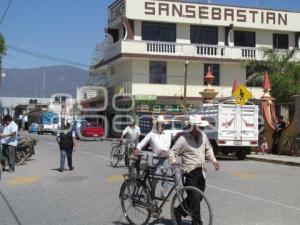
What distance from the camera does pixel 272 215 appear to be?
421 inches

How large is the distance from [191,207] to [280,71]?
30.8 m

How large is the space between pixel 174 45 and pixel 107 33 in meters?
7.43

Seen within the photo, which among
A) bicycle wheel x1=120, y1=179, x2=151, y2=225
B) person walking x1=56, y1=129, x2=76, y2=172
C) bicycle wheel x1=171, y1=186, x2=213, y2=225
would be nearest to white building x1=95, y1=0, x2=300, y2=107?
person walking x1=56, y1=129, x2=76, y2=172

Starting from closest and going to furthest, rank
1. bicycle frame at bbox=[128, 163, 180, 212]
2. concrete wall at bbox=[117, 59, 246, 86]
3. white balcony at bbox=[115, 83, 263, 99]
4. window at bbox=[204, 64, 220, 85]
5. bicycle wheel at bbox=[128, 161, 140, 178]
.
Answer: bicycle frame at bbox=[128, 163, 180, 212] < bicycle wheel at bbox=[128, 161, 140, 178] < white balcony at bbox=[115, 83, 263, 99] < concrete wall at bbox=[117, 59, 246, 86] < window at bbox=[204, 64, 220, 85]

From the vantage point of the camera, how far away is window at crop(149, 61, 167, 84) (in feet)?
150

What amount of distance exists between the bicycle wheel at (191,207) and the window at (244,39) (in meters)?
40.5

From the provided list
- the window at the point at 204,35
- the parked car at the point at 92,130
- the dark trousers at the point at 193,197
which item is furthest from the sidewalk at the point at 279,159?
the parked car at the point at 92,130

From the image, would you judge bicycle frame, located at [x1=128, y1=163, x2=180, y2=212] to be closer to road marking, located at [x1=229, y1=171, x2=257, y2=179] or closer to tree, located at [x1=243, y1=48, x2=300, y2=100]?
road marking, located at [x1=229, y1=171, x2=257, y2=179]

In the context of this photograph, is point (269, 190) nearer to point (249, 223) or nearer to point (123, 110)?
point (249, 223)

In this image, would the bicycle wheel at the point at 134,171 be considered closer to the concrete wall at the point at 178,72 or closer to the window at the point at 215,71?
the concrete wall at the point at 178,72

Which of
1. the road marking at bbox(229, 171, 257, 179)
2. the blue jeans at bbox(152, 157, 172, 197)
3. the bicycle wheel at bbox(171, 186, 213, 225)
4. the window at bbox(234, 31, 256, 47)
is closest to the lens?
the bicycle wheel at bbox(171, 186, 213, 225)

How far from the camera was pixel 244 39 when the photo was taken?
48812 mm

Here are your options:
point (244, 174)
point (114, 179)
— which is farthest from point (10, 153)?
point (244, 174)

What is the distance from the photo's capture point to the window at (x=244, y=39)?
48.5 meters
